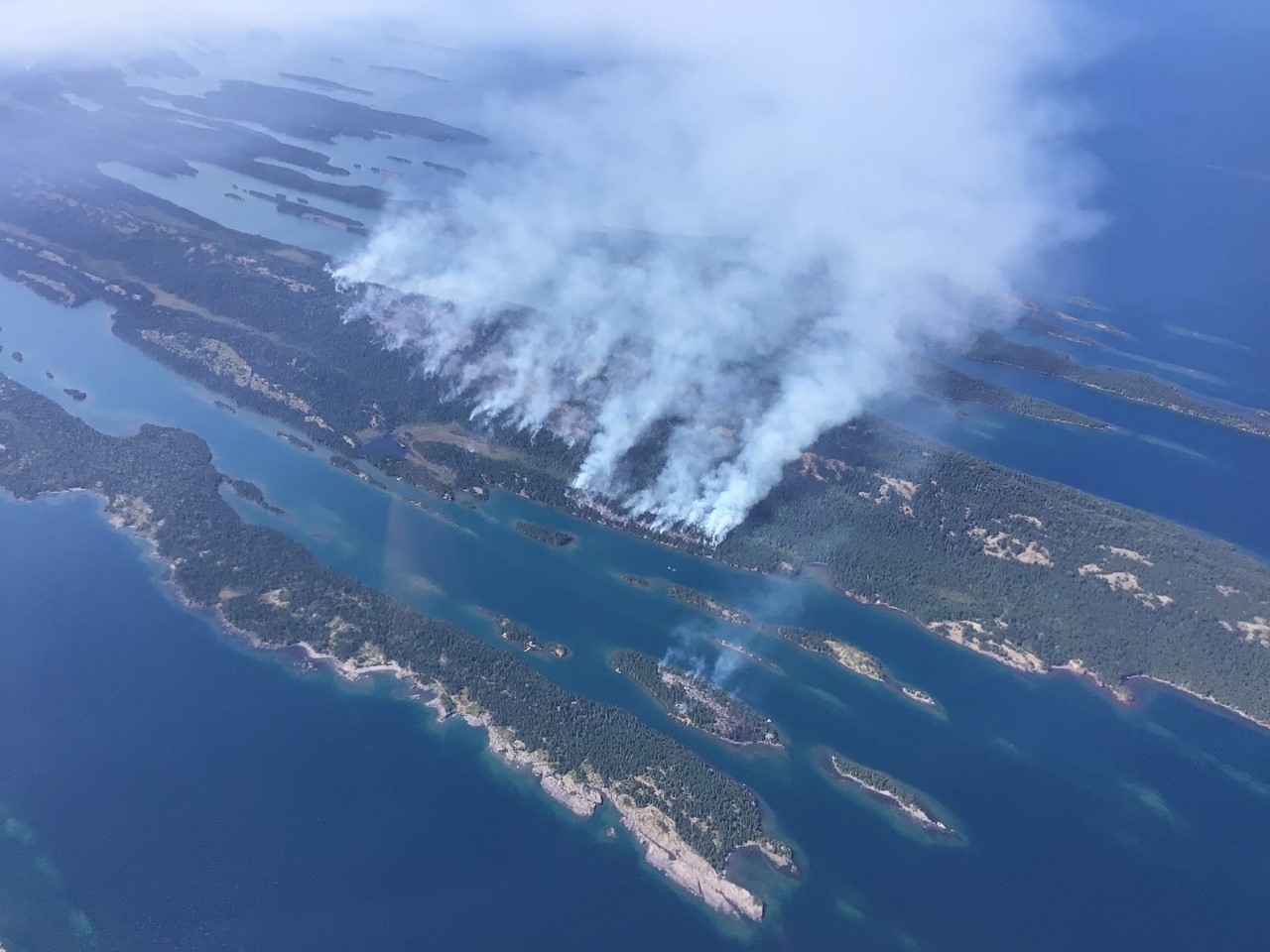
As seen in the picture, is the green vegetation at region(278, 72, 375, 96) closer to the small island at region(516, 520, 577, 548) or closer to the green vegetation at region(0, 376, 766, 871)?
the green vegetation at region(0, 376, 766, 871)

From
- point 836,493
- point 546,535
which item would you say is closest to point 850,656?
point 836,493

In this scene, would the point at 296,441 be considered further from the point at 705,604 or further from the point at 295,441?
the point at 705,604

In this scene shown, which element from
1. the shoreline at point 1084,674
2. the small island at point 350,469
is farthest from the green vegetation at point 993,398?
the small island at point 350,469

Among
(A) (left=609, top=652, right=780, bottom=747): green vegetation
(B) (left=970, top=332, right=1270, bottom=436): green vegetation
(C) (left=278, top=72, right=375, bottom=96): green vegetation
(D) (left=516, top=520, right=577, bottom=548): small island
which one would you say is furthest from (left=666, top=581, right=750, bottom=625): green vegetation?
(C) (left=278, top=72, right=375, bottom=96): green vegetation

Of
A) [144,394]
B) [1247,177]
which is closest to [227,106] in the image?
[144,394]

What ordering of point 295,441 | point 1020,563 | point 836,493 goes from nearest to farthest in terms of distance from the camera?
point 1020,563, point 836,493, point 295,441

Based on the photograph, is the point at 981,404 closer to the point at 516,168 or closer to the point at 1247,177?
the point at 516,168

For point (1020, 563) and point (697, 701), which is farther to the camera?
point (1020, 563)
